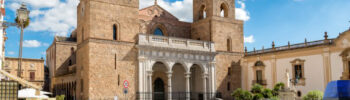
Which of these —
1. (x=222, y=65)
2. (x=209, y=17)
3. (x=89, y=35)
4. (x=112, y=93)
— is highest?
(x=209, y=17)

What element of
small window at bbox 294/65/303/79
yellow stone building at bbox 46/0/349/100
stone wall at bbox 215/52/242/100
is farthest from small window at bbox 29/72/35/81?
small window at bbox 294/65/303/79

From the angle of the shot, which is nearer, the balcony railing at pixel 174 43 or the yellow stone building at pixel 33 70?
the balcony railing at pixel 174 43

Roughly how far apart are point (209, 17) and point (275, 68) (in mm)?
7719

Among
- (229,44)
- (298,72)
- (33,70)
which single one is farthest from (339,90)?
(33,70)

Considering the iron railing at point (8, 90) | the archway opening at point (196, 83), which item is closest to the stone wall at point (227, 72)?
the archway opening at point (196, 83)

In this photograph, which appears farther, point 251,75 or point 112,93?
point 251,75

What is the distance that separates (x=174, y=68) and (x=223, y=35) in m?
5.75

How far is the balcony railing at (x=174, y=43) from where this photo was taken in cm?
2597

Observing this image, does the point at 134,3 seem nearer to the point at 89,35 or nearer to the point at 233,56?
the point at 89,35

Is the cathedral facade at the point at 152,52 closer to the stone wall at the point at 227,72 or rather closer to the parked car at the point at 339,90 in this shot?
the stone wall at the point at 227,72

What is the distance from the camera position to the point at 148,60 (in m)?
25.8

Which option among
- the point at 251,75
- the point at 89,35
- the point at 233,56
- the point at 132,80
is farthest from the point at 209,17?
the point at 89,35

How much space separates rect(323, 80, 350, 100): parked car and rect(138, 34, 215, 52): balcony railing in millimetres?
20236

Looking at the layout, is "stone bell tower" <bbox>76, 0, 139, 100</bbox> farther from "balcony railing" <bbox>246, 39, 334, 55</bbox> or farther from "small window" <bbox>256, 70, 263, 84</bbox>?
"balcony railing" <bbox>246, 39, 334, 55</bbox>
